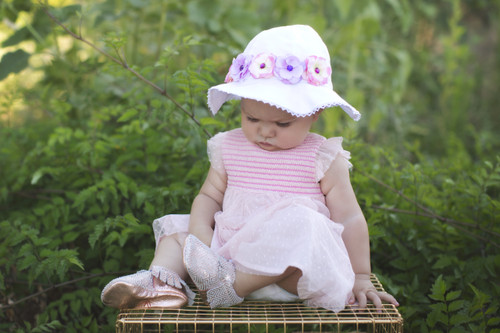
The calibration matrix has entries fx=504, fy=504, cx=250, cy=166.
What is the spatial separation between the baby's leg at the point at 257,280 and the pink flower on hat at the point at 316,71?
564mm

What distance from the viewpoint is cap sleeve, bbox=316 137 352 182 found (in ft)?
5.26

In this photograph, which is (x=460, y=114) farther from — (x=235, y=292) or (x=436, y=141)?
(x=235, y=292)

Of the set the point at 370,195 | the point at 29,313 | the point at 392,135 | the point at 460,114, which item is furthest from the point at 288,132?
the point at 460,114

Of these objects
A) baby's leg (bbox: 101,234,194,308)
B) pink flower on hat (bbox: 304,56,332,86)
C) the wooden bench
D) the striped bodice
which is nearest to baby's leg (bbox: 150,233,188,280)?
baby's leg (bbox: 101,234,194,308)

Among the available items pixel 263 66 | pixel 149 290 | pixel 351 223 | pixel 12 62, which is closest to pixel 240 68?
pixel 263 66

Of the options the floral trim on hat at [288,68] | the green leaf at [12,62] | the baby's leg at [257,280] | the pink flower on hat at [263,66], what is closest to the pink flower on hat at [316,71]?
the floral trim on hat at [288,68]

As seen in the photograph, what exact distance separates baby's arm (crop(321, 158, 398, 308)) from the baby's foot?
53 centimetres

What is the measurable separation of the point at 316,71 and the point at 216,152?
1.47ft

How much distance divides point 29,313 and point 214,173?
1.06 metres

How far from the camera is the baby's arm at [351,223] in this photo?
4.91 feet

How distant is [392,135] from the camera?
4.11 meters

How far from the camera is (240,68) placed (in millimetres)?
1607

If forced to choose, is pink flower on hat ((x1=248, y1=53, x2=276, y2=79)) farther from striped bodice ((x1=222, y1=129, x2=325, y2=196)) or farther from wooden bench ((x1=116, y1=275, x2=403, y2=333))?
wooden bench ((x1=116, y1=275, x2=403, y2=333))

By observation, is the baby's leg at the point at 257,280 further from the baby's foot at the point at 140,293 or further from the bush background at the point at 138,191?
the bush background at the point at 138,191
